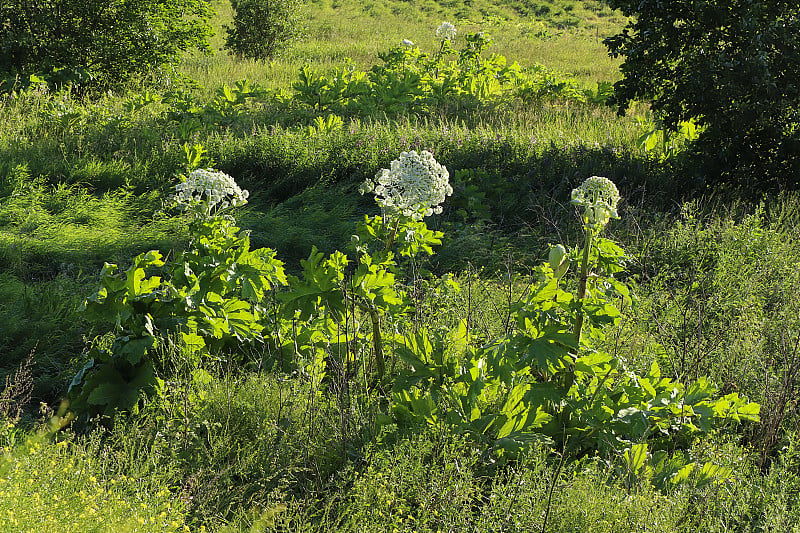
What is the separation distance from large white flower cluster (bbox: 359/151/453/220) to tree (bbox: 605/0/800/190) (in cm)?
423

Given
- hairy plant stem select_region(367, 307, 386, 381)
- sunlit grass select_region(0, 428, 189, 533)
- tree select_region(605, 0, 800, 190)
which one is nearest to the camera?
sunlit grass select_region(0, 428, 189, 533)

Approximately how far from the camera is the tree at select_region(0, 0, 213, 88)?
10.9 m

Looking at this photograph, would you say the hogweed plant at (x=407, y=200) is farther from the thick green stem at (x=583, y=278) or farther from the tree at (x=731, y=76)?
the tree at (x=731, y=76)

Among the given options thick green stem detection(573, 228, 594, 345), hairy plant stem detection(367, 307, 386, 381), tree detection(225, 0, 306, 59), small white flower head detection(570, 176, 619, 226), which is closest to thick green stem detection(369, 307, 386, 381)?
hairy plant stem detection(367, 307, 386, 381)

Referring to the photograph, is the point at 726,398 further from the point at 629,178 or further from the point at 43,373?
the point at 629,178

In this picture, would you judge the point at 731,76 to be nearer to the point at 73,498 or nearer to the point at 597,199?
the point at 597,199

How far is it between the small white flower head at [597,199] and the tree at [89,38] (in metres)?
10.1

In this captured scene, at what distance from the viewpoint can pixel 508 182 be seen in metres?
6.93

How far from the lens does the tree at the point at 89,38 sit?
10.9 meters

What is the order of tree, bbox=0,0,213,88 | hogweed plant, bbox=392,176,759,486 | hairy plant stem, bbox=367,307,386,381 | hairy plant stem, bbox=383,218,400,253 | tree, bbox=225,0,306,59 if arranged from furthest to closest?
tree, bbox=225,0,306,59 < tree, bbox=0,0,213,88 < hairy plant stem, bbox=383,218,400,253 < hairy plant stem, bbox=367,307,386,381 < hogweed plant, bbox=392,176,759,486

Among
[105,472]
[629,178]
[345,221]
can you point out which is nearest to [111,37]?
[345,221]

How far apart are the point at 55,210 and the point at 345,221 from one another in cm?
269

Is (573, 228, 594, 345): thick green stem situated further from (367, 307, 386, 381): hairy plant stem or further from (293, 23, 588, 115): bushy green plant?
(293, 23, 588, 115): bushy green plant

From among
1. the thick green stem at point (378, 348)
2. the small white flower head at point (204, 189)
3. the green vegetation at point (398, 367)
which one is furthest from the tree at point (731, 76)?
the small white flower head at point (204, 189)
